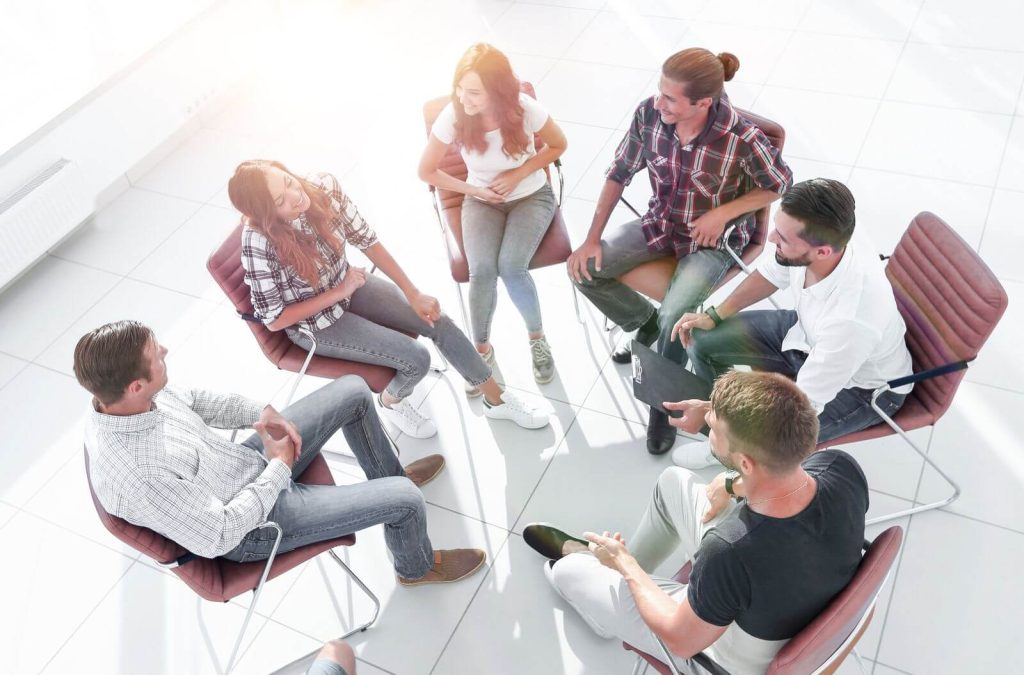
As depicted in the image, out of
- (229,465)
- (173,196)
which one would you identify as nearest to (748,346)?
(229,465)

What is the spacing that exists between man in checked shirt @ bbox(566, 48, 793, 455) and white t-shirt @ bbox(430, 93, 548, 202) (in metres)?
0.29

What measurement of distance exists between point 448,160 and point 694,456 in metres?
Answer: 1.42

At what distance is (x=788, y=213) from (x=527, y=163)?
1052 millimetres

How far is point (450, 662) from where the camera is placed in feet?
8.00

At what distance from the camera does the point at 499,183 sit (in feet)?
9.71

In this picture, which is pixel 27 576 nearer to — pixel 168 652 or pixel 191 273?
pixel 168 652

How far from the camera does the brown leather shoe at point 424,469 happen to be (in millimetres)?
2871

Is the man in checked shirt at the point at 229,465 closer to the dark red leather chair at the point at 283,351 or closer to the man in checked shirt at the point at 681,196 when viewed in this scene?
the dark red leather chair at the point at 283,351

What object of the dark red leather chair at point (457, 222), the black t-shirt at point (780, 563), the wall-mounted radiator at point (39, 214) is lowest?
the wall-mounted radiator at point (39, 214)

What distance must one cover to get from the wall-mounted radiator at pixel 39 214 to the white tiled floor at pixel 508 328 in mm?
156

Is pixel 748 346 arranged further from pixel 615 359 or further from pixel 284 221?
pixel 284 221

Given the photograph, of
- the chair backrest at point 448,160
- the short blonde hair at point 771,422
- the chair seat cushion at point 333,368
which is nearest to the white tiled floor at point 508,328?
the chair seat cushion at point 333,368

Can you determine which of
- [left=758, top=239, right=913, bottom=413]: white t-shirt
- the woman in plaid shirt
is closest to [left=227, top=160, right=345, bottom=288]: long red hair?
the woman in plaid shirt

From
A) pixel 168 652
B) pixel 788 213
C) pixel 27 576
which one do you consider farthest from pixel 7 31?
pixel 788 213
